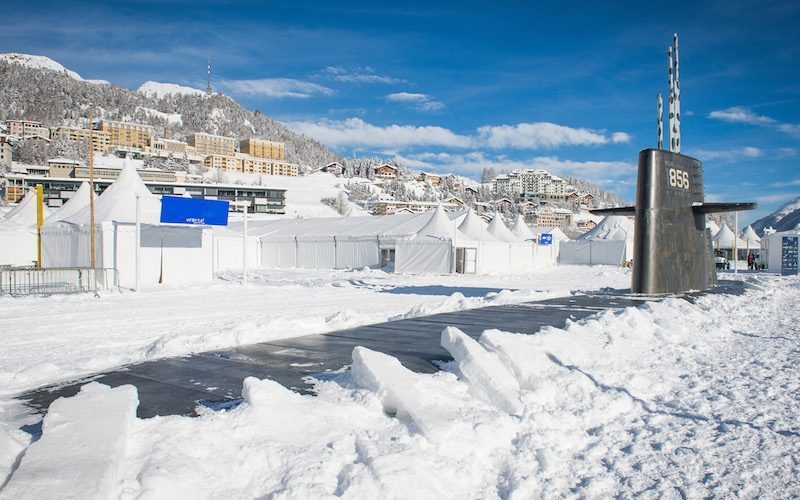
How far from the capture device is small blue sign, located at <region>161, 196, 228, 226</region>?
21.8m

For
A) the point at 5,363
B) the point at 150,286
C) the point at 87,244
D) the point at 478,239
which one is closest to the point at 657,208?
the point at 5,363

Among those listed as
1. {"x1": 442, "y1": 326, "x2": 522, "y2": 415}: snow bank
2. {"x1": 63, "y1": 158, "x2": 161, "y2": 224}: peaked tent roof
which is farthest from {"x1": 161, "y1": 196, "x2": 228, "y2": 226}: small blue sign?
{"x1": 442, "y1": 326, "x2": 522, "y2": 415}: snow bank

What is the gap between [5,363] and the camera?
25.8 feet

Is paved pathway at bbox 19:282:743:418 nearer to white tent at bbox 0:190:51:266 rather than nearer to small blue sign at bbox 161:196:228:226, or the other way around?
small blue sign at bbox 161:196:228:226

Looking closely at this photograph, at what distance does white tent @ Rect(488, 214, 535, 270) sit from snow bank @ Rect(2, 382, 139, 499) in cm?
3724

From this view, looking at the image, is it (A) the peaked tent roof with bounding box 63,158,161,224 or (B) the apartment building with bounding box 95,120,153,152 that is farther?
(B) the apartment building with bounding box 95,120,153,152

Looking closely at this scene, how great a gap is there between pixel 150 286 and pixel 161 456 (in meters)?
20.6

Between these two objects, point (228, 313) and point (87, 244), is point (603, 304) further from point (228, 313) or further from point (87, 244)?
point (87, 244)

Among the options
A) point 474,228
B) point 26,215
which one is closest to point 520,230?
point 474,228

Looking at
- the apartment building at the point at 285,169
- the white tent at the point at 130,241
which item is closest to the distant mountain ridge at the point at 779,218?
the apartment building at the point at 285,169

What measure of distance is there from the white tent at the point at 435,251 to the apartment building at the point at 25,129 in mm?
147115

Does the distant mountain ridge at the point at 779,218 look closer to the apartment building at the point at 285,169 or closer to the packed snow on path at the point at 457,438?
the apartment building at the point at 285,169

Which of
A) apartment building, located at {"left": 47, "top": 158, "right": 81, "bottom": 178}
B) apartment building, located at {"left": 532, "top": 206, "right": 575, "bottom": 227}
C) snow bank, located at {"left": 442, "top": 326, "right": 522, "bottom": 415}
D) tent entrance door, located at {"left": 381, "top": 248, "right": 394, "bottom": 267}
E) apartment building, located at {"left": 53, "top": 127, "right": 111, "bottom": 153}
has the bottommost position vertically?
snow bank, located at {"left": 442, "top": 326, "right": 522, "bottom": 415}

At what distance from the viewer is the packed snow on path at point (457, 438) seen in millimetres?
3389
